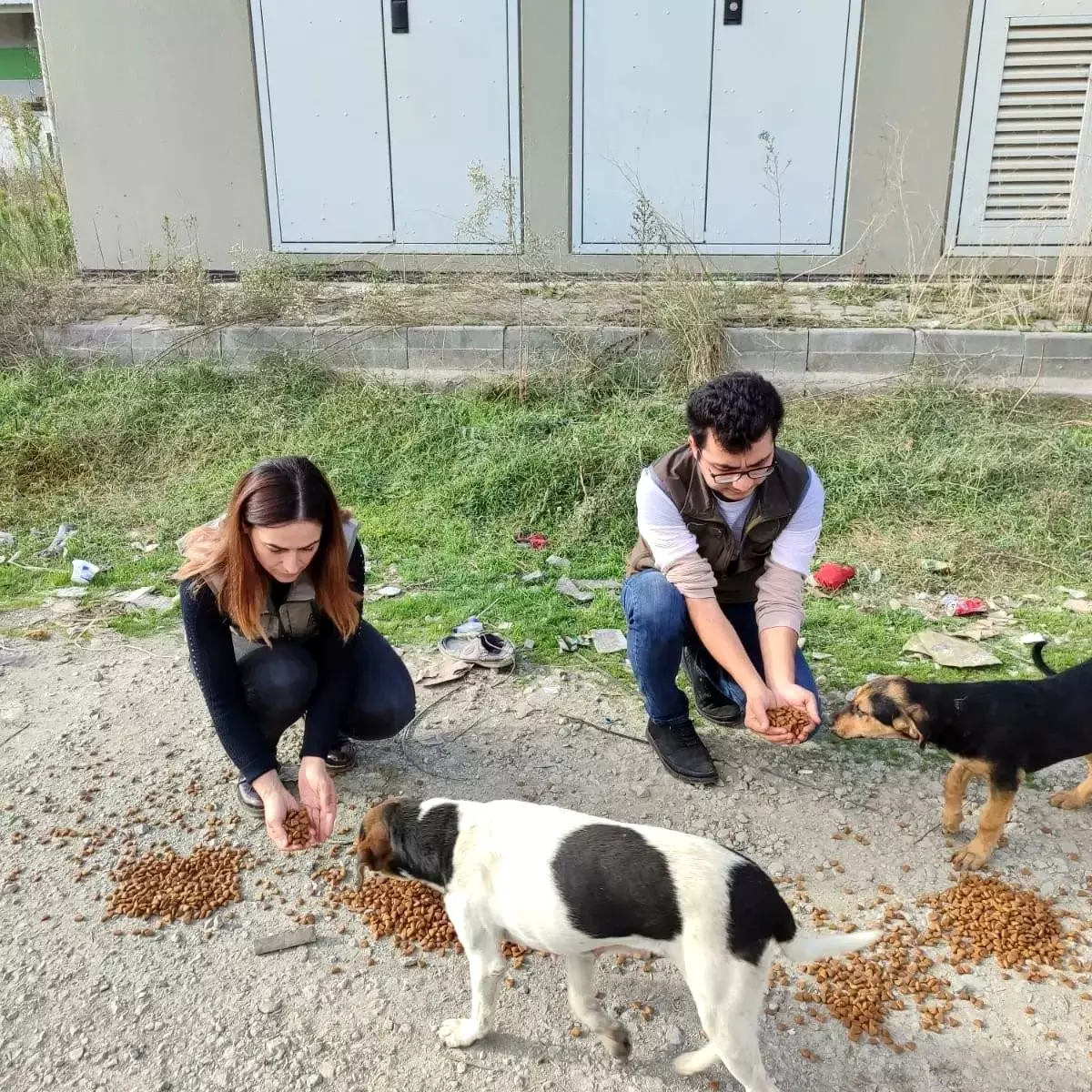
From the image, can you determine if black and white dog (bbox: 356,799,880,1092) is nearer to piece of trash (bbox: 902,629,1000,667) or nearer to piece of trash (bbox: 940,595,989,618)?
piece of trash (bbox: 902,629,1000,667)

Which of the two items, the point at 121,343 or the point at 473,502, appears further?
the point at 121,343

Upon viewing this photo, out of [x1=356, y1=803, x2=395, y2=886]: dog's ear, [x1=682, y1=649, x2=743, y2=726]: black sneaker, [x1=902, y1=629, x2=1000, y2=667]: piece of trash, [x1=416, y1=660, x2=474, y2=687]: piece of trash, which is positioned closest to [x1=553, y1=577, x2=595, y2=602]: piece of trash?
[x1=416, y1=660, x2=474, y2=687]: piece of trash

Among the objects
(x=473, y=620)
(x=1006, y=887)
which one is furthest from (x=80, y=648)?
(x=1006, y=887)

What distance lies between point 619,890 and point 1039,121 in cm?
782

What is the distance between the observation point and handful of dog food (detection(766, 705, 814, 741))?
2855 millimetres

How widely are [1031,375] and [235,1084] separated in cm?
629

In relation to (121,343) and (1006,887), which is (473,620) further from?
(121,343)

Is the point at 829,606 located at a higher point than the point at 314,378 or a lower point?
lower

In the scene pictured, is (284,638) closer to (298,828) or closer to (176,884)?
(298,828)

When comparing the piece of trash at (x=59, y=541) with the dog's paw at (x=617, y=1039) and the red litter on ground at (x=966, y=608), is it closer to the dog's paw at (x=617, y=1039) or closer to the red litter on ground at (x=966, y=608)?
the dog's paw at (x=617, y=1039)

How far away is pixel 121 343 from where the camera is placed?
7.01 m

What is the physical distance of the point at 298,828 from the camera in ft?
8.89

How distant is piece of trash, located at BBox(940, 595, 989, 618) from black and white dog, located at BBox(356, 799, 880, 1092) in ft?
8.83

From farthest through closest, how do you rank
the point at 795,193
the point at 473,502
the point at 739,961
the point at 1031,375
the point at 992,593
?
1. the point at 795,193
2. the point at 1031,375
3. the point at 473,502
4. the point at 992,593
5. the point at 739,961
